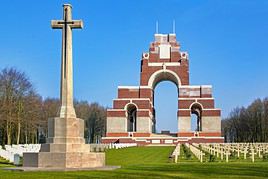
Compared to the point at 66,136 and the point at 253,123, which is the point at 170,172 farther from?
the point at 253,123

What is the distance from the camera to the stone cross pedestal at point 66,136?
14234mm

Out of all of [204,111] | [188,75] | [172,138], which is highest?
[188,75]

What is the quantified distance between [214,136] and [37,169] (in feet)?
173

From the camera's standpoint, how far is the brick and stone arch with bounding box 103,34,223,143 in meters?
64.4

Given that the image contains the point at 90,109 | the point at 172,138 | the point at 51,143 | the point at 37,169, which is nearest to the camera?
the point at 37,169

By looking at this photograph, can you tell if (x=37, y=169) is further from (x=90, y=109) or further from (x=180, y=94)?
(x=90, y=109)

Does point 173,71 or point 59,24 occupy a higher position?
point 173,71

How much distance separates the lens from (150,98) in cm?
6744

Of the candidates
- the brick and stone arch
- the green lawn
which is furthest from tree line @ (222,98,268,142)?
the green lawn

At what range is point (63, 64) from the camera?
1526 cm

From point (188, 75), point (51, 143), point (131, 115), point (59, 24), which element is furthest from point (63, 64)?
point (131, 115)

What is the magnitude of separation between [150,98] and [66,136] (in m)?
53.0

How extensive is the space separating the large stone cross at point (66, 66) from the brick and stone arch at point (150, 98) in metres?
49.2

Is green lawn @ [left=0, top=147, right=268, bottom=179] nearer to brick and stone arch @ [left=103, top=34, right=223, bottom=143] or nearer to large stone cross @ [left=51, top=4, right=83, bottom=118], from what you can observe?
large stone cross @ [left=51, top=4, right=83, bottom=118]
